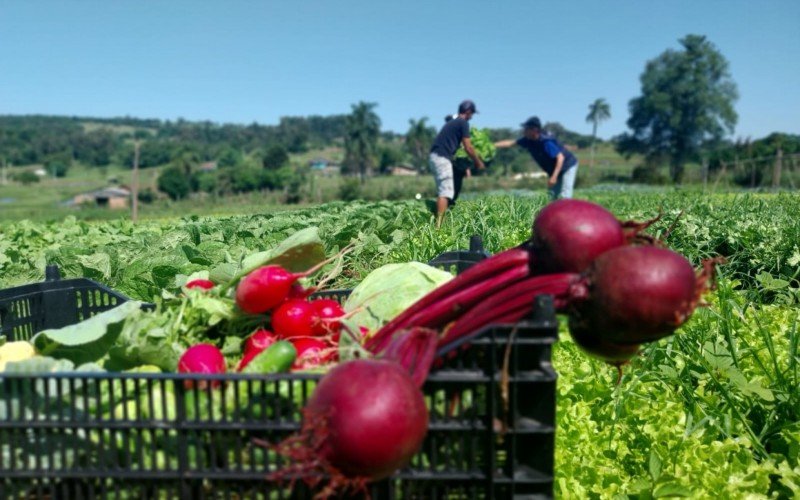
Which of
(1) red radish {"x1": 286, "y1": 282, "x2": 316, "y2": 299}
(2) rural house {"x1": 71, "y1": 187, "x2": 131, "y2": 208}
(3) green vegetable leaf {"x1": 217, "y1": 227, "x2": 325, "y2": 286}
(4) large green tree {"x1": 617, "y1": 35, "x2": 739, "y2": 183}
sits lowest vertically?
(2) rural house {"x1": 71, "y1": 187, "x2": 131, "y2": 208}

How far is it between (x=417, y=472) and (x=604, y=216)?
683 millimetres

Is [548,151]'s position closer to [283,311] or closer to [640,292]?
[283,311]

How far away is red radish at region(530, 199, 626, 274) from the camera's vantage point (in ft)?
4.52

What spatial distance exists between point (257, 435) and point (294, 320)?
0.54m

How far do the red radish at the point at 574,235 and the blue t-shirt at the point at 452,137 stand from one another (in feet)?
29.7

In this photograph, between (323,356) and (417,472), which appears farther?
(323,356)

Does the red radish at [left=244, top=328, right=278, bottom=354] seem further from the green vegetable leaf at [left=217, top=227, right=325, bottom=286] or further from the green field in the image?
the green field

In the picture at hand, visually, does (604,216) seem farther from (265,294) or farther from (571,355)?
(571,355)

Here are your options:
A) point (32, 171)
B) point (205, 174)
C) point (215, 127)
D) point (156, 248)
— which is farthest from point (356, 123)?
point (156, 248)

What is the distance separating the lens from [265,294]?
1.87 metres

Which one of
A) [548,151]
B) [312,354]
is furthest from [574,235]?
[548,151]

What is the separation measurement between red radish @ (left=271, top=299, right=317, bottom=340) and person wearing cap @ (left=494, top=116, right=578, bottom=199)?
9.26 m

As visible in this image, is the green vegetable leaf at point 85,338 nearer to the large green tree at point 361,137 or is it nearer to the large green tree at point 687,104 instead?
the large green tree at point 687,104

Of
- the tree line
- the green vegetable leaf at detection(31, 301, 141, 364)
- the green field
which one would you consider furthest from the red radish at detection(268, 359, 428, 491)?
the tree line
